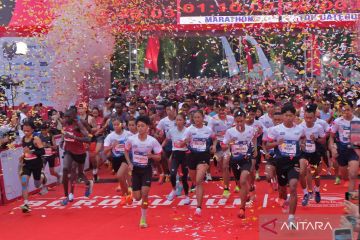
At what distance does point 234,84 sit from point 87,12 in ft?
50.8

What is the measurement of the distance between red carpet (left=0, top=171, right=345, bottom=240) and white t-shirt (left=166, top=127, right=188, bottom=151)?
1.15 m

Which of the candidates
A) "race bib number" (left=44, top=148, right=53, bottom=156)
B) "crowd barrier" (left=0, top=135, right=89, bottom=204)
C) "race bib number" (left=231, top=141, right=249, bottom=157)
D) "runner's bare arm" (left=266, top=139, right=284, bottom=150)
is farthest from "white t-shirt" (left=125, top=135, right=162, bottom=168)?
"race bib number" (left=44, top=148, right=53, bottom=156)

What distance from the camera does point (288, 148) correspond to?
11.4 meters

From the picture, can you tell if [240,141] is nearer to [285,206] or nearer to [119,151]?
[285,206]

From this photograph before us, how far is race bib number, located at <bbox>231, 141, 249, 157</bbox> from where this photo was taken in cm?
1238

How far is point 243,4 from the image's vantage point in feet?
78.5

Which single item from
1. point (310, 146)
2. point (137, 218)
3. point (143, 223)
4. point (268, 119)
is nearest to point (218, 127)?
point (268, 119)

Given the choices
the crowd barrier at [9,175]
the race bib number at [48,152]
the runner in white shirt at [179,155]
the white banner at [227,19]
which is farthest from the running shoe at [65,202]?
the white banner at [227,19]

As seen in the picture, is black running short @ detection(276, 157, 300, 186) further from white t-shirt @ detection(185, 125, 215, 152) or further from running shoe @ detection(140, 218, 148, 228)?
running shoe @ detection(140, 218, 148, 228)

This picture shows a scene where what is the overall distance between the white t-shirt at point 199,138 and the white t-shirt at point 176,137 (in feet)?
2.65

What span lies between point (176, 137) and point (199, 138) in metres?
1.29

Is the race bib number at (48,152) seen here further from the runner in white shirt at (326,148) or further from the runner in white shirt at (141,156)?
the runner in white shirt at (326,148)

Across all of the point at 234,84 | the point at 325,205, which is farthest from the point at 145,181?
the point at 234,84

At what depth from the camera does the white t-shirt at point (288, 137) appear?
450 inches
